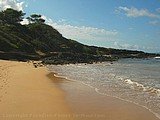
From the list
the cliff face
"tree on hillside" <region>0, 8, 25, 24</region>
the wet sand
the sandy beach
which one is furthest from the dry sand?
"tree on hillside" <region>0, 8, 25, 24</region>

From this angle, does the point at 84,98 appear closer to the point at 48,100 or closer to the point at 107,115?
the point at 48,100

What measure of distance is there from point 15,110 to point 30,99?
9.64ft

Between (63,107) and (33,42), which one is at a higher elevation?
(33,42)

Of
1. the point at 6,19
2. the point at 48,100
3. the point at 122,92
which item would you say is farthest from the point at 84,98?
the point at 6,19

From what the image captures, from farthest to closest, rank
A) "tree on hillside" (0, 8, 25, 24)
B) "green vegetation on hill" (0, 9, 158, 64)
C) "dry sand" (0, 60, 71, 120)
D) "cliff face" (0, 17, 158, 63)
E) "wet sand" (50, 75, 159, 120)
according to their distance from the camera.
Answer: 1. "tree on hillside" (0, 8, 25, 24)
2. "green vegetation on hill" (0, 9, 158, 64)
3. "cliff face" (0, 17, 158, 63)
4. "wet sand" (50, 75, 159, 120)
5. "dry sand" (0, 60, 71, 120)

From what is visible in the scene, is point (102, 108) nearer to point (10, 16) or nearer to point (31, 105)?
point (31, 105)

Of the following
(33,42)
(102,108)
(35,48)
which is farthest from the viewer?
(33,42)

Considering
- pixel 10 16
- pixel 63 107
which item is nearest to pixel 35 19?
pixel 10 16

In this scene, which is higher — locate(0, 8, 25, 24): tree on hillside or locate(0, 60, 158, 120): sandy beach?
locate(0, 8, 25, 24): tree on hillside

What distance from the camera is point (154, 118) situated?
13820 mm

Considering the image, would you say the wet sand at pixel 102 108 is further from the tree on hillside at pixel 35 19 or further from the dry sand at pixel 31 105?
the tree on hillside at pixel 35 19

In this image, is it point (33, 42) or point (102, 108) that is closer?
point (102, 108)

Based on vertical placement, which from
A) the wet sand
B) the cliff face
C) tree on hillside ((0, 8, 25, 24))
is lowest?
the wet sand

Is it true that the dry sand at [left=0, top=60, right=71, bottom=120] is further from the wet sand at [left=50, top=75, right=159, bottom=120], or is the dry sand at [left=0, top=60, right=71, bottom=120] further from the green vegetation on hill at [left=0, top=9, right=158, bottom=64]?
the green vegetation on hill at [left=0, top=9, right=158, bottom=64]
